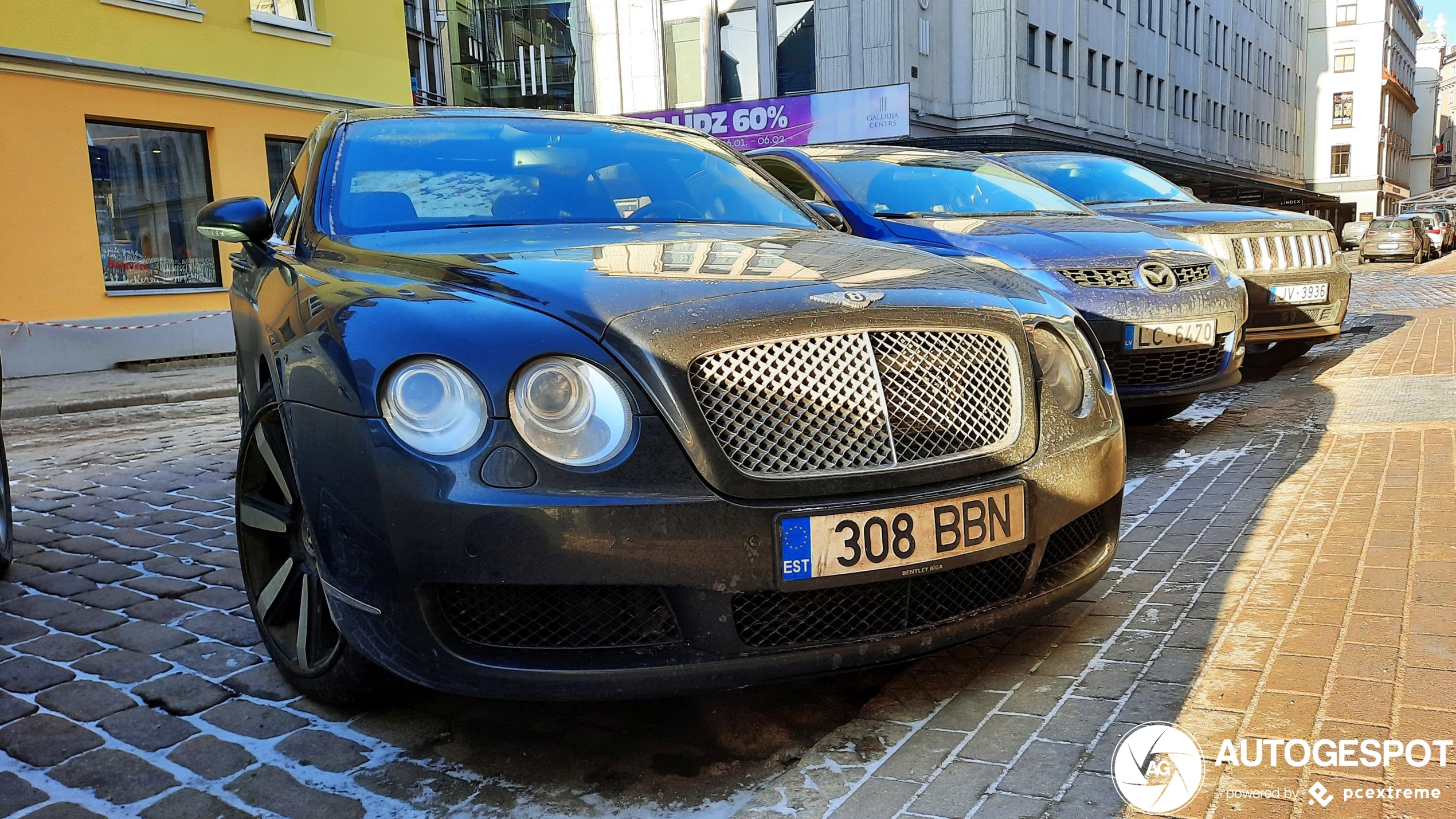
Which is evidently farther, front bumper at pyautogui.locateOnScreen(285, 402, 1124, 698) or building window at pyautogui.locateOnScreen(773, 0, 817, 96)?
building window at pyautogui.locateOnScreen(773, 0, 817, 96)

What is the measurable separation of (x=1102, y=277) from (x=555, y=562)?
160 inches

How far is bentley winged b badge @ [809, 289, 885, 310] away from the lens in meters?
2.42

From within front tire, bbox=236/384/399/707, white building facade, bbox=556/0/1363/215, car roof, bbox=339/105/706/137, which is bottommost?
front tire, bbox=236/384/399/707

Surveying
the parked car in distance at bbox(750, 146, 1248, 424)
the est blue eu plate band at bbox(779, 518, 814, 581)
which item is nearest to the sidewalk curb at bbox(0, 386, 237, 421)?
the parked car in distance at bbox(750, 146, 1248, 424)

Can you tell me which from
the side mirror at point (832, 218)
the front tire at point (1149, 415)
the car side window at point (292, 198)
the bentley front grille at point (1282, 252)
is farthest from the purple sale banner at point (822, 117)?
the side mirror at point (832, 218)

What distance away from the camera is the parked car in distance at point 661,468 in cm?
216

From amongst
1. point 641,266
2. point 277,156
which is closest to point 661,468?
point 641,266

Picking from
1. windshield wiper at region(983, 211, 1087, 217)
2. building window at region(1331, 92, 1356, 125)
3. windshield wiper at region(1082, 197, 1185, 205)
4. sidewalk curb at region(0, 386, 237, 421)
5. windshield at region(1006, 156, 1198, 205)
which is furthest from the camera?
building window at region(1331, 92, 1356, 125)

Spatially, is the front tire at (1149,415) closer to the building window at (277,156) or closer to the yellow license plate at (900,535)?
the yellow license plate at (900,535)

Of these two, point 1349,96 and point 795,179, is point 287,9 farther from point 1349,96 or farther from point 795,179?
point 1349,96

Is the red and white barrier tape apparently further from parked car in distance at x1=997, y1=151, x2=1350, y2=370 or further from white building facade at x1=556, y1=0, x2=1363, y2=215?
white building facade at x1=556, y1=0, x2=1363, y2=215

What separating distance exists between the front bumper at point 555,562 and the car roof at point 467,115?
1.87 meters

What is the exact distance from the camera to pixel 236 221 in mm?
3410

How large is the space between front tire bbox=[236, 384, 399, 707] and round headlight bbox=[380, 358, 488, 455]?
0.46m
